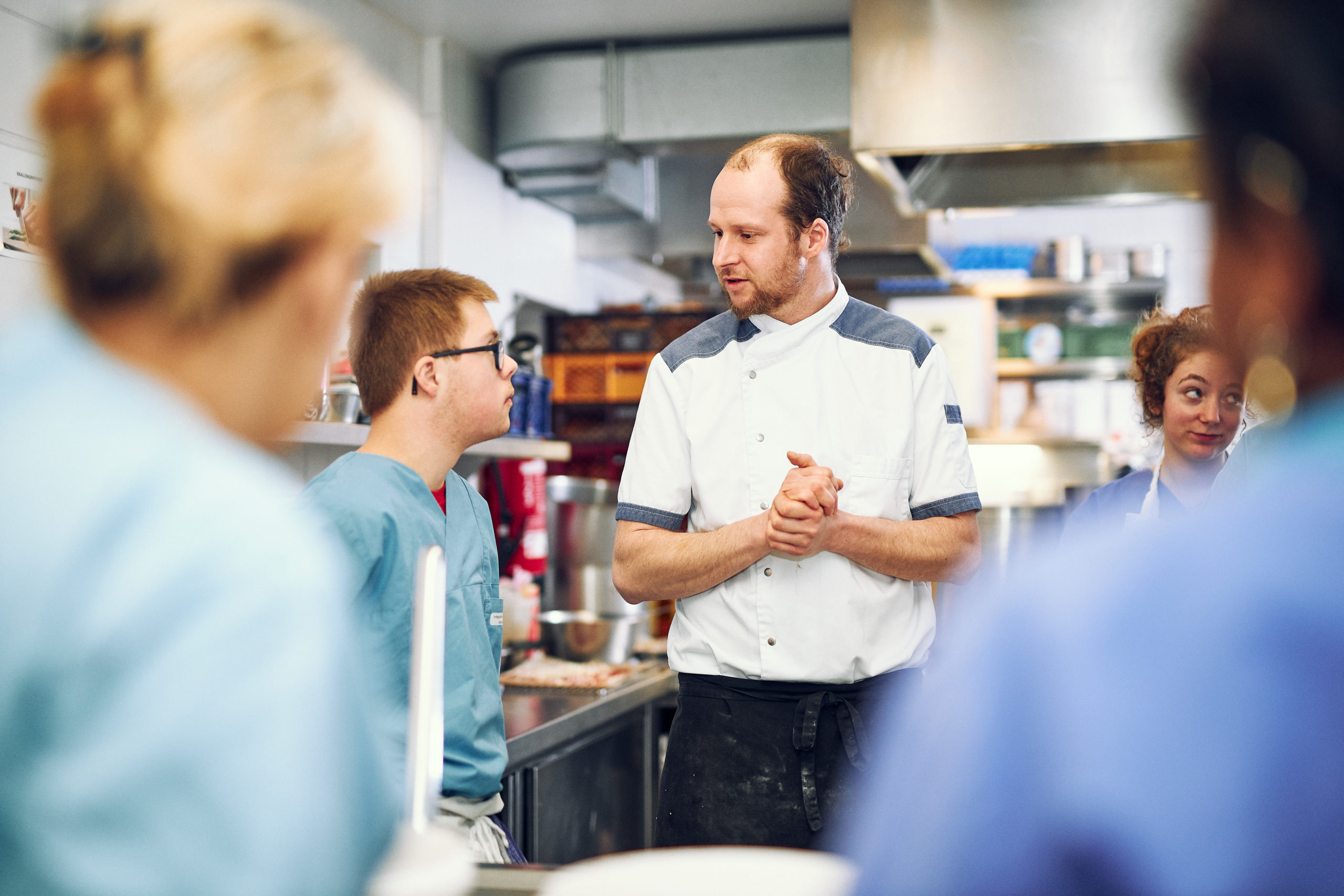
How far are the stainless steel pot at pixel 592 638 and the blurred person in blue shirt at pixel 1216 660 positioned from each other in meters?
3.06

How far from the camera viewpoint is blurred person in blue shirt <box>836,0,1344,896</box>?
0.40 m

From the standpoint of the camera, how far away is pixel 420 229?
4.32m

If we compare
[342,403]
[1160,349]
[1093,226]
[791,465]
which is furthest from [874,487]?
[1093,226]

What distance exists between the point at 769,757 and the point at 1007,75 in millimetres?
2051

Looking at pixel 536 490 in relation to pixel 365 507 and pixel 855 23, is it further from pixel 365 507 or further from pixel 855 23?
pixel 365 507

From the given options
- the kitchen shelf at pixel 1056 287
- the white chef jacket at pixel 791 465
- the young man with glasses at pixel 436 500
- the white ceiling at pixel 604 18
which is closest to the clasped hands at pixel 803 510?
the white chef jacket at pixel 791 465

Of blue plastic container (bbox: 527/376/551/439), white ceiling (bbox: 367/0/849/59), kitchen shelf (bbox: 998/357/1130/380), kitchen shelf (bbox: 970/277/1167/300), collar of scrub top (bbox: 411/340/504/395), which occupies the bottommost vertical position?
blue plastic container (bbox: 527/376/551/439)

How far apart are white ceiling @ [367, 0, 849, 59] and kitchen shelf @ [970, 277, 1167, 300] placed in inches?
132

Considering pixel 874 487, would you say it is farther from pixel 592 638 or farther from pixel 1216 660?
pixel 592 638

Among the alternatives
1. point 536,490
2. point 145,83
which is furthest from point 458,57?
→ point 145,83

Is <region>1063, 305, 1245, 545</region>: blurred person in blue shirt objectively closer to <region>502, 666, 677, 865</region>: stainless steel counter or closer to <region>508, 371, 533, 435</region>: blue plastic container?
<region>502, 666, 677, 865</region>: stainless steel counter

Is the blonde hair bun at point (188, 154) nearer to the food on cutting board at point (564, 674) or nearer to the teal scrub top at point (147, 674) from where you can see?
the teal scrub top at point (147, 674)

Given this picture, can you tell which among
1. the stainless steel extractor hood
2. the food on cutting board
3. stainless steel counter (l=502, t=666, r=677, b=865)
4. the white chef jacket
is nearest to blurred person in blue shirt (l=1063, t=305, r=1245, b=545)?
the white chef jacket

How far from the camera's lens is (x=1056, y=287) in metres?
7.07
